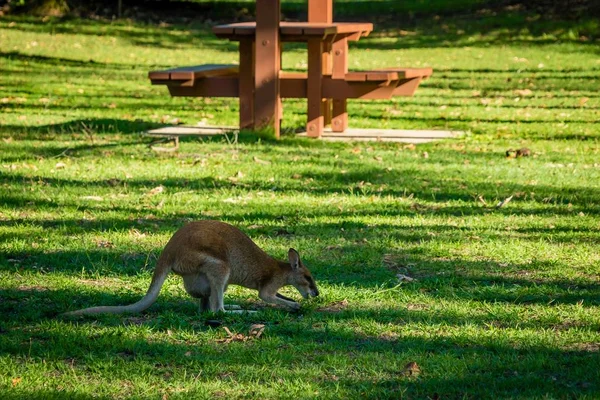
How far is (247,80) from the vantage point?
11750 mm

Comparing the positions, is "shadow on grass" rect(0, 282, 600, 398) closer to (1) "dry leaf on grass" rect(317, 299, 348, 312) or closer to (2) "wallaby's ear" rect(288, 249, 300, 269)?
(1) "dry leaf on grass" rect(317, 299, 348, 312)

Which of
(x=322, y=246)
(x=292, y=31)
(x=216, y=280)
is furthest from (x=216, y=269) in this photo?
(x=292, y=31)

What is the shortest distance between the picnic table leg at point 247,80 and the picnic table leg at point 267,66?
105 mm

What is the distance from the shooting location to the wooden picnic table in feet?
37.4

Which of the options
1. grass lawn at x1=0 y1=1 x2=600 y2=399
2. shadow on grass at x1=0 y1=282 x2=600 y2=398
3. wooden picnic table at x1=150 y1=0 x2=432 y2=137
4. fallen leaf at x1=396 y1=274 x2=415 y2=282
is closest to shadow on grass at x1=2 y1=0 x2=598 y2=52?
grass lawn at x1=0 y1=1 x2=600 y2=399

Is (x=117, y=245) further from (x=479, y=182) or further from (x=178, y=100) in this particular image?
(x=178, y=100)

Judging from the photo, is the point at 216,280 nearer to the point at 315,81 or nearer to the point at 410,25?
the point at 315,81

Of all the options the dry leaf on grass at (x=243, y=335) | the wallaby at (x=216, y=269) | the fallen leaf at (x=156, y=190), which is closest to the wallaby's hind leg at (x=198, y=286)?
the wallaby at (x=216, y=269)

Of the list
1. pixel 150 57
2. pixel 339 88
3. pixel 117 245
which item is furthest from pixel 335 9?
pixel 117 245

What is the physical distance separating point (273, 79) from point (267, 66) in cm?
15

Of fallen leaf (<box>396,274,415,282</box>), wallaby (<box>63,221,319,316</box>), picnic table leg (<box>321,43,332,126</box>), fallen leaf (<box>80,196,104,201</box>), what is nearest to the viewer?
wallaby (<box>63,221,319,316</box>)

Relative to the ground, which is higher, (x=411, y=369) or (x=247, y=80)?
(x=247, y=80)

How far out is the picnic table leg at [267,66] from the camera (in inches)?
449

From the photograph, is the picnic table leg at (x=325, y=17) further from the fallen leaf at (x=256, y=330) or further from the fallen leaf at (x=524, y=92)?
the fallen leaf at (x=256, y=330)
